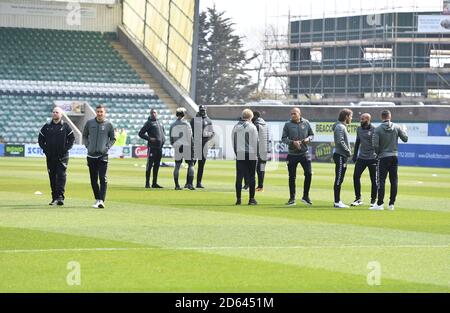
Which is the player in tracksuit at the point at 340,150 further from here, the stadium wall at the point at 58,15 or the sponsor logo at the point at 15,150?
the stadium wall at the point at 58,15

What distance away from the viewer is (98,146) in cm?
2212

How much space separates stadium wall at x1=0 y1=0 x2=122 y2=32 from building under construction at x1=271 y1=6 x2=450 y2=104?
2345 cm

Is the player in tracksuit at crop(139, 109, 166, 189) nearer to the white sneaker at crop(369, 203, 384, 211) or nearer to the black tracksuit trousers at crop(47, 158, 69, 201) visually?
the black tracksuit trousers at crop(47, 158, 69, 201)

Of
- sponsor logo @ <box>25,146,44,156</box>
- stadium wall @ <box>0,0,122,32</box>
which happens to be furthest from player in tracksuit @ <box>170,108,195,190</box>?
stadium wall @ <box>0,0,122,32</box>

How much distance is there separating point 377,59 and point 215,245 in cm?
7522

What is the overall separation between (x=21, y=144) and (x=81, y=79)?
38.2 ft

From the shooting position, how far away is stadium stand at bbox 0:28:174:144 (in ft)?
213

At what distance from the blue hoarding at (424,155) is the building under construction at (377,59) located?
29313 mm

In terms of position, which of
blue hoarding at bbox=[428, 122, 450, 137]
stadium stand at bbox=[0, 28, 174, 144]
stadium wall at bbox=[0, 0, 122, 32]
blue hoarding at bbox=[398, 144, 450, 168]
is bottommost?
blue hoarding at bbox=[398, 144, 450, 168]

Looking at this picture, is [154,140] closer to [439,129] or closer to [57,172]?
[57,172]

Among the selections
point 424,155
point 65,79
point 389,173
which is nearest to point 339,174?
point 389,173

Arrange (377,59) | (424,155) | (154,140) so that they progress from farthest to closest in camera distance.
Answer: (377,59)
(424,155)
(154,140)

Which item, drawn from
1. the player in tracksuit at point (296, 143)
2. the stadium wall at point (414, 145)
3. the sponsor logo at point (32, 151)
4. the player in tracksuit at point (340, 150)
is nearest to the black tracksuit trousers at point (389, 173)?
the player in tracksuit at point (340, 150)
